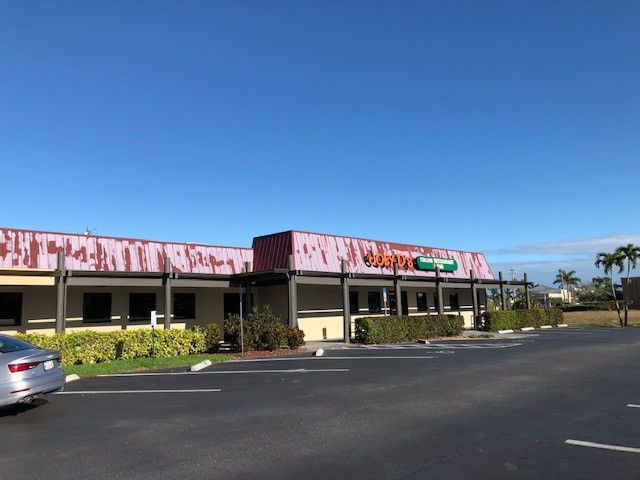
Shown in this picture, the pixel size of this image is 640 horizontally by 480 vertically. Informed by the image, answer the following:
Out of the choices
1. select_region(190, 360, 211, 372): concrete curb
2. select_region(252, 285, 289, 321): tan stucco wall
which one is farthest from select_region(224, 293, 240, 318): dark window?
select_region(190, 360, 211, 372): concrete curb

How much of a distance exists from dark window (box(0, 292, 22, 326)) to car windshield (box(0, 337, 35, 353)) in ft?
41.5

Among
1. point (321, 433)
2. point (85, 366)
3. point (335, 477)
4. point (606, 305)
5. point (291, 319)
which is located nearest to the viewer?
point (335, 477)

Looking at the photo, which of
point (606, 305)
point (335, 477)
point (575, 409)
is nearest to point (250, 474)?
point (335, 477)

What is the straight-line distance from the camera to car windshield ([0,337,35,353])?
8.59 m

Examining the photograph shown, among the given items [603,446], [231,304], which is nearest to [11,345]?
[603,446]

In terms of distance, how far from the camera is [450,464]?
18.1 feet

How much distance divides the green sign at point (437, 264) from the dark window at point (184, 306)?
13.0 metres

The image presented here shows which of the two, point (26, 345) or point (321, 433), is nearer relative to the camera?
point (321, 433)

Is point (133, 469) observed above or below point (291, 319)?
below

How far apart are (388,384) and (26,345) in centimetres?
684

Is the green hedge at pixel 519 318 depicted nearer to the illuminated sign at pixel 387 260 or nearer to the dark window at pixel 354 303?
the illuminated sign at pixel 387 260

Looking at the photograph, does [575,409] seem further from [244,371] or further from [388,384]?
[244,371]

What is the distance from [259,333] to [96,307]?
7345mm

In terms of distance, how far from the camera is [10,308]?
20.2 m
